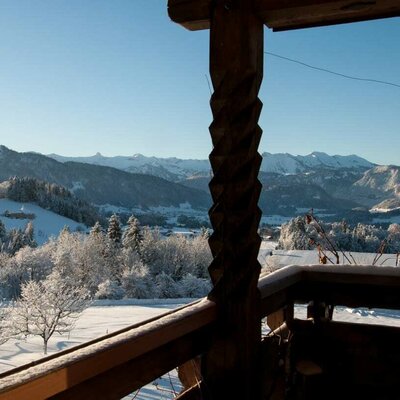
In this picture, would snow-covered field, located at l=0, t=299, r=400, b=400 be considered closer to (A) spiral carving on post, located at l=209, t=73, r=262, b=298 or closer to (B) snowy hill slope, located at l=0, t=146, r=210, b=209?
(A) spiral carving on post, located at l=209, t=73, r=262, b=298

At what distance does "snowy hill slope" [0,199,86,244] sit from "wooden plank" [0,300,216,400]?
213 feet

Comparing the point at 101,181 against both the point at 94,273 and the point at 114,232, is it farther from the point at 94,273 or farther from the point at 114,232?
the point at 94,273

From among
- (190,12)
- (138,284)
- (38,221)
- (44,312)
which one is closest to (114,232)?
(138,284)

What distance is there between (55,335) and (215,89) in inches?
1077

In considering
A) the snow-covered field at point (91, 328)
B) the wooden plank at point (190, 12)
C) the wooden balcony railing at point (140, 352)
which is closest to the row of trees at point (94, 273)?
the snow-covered field at point (91, 328)

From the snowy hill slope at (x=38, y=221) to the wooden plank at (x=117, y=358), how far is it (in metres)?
65.0

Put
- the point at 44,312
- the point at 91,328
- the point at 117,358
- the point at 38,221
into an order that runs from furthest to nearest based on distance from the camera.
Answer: the point at 38,221 < the point at 91,328 < the point at 44,312 < the point at 117,358

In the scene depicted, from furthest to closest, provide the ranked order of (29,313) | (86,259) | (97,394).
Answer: (86,259), (29,313), (97,394)

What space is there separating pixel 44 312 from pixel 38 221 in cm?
4773

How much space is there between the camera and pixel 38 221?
70.6m

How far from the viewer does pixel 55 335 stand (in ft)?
86.9

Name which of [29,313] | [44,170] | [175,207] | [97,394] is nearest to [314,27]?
[97,394]

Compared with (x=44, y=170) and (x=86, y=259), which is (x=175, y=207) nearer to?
(x=44, y=170)

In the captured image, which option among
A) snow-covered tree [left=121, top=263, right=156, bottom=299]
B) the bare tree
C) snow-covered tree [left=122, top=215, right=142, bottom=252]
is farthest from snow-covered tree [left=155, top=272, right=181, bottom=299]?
the bare tree
